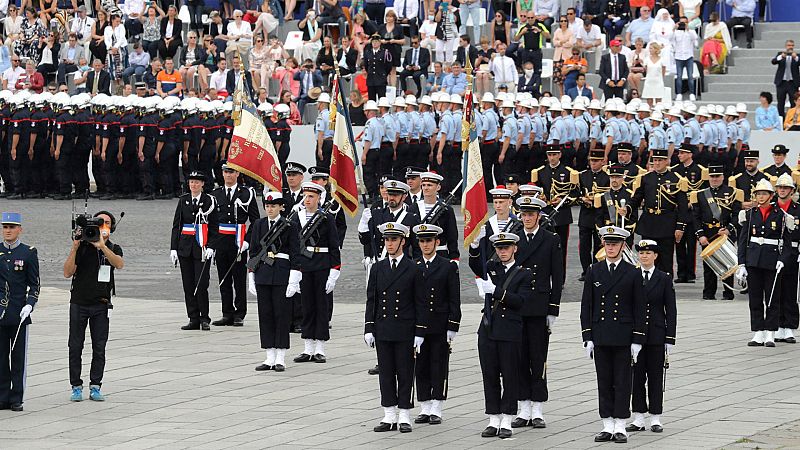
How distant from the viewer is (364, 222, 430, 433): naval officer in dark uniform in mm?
13445

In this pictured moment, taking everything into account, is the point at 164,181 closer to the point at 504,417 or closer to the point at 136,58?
the point at 136,58

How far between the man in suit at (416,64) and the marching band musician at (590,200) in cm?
1307

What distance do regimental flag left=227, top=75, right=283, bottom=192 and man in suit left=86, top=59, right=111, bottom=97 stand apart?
17.1m

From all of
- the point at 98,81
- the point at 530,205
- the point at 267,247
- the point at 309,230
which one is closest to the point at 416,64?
the point at 98,81

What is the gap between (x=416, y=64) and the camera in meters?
35.9

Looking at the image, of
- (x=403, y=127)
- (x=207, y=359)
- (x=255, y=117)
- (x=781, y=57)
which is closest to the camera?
(x=207, y=359)

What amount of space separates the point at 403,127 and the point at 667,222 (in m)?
11.1

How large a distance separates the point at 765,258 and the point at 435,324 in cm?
571

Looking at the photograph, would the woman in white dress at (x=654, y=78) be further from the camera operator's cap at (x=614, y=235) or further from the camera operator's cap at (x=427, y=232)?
the camera operator's cap at (x=614, y=235)

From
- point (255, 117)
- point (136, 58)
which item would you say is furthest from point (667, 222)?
point (136, 58)

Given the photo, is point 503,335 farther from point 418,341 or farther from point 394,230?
point 394,230

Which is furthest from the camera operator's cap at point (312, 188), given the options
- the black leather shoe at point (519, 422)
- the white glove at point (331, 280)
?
the black leather shoe at point (519, 422)

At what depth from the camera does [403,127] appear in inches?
1277

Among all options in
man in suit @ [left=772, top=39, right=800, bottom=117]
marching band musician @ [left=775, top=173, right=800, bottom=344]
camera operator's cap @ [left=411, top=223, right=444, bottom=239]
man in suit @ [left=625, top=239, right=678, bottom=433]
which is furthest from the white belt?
man in suit @ [left=772, top=39, right=800, bottom=117]
